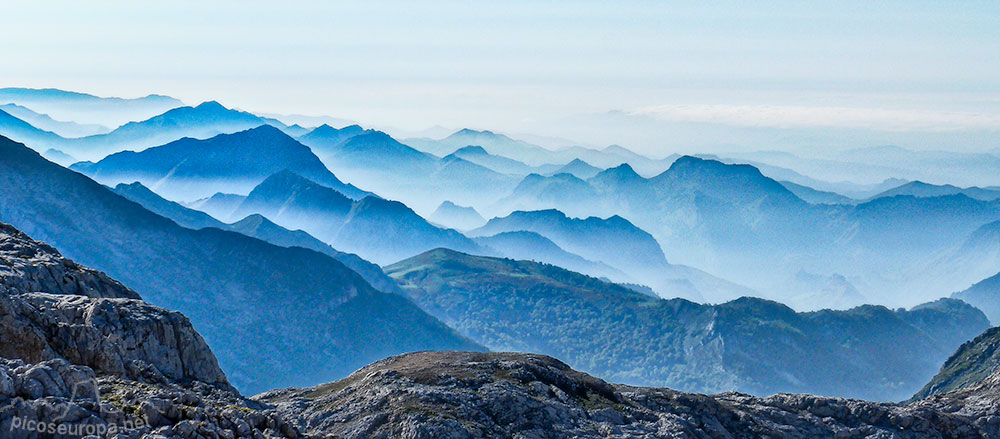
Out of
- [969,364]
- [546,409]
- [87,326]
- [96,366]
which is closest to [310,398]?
[546,409]

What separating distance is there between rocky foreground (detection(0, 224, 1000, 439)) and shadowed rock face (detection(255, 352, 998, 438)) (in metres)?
0.10

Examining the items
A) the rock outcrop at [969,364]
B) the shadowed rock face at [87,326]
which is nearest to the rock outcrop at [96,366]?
the shadowed rock face at [87,326]

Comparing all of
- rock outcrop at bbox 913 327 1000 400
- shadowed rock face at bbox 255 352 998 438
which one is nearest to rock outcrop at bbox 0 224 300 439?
shadowed rock face at bbox 255 352 998 438

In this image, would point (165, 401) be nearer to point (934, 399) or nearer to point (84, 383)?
point (84, 383)

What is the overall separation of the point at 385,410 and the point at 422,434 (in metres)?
3.83

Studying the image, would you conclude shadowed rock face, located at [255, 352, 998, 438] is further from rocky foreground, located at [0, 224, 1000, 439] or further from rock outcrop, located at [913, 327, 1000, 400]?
rock outcrop, located at [913, 327, 1000, 400]

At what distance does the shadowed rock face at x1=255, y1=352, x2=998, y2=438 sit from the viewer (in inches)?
2329

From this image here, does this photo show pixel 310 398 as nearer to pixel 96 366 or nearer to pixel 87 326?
pixel 87 326

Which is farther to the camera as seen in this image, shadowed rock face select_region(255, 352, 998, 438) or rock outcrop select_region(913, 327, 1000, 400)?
rock outcrop select_region(913, 327, 1000, 400)

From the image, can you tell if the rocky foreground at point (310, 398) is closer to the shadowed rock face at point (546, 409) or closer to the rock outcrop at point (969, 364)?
the shadowed rock face at point (546, 409)

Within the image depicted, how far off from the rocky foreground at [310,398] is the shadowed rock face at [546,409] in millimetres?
102

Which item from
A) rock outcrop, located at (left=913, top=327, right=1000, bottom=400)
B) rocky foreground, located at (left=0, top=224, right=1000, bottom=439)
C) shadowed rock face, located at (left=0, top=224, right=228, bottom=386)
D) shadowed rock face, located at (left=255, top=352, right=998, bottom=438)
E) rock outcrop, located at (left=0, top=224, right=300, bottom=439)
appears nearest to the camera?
rock outcrop, located at (left=0, top=224, right=300, bottom=439)

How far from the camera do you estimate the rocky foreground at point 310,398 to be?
36.6 meters

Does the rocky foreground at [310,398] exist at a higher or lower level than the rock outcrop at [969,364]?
lower
